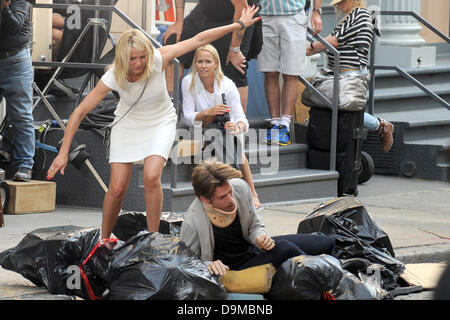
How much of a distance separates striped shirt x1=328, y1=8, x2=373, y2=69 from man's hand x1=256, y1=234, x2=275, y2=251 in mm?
5108

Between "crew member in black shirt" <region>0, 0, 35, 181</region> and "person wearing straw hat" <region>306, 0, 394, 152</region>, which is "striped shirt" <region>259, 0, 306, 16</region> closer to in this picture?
"person wearing straw hat" <region>306, 0, 394, 152</region>

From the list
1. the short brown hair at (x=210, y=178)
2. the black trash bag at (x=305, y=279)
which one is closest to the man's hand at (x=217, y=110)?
the short brown hair at (x=210, y=178)

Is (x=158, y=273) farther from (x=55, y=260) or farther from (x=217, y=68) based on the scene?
(x=217, y=68)

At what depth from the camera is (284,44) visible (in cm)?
1061

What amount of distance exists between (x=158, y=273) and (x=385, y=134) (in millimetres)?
6031

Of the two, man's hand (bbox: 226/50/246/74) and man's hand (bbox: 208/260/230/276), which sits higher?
man's hand (bbox: 226/50/246/74)

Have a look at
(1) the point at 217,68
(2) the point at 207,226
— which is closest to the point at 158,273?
(2) the point at 207,226

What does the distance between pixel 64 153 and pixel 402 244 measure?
3000 mm

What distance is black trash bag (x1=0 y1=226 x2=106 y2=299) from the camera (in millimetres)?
6250

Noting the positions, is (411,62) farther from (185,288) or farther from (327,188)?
(185,288)

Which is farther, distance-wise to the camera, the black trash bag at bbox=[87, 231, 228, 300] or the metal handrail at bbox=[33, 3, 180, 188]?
the metal handrail at bbox=[33, 3, 180, 188]

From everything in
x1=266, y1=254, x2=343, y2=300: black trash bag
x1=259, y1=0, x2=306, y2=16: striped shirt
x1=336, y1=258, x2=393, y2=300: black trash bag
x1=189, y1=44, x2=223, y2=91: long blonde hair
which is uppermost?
x1=259, y1=0, x2=306, y2=16: striped shirt

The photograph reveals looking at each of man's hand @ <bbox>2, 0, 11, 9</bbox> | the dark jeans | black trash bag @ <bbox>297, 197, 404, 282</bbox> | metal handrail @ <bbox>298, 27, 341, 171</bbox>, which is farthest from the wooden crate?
the dark jeans
